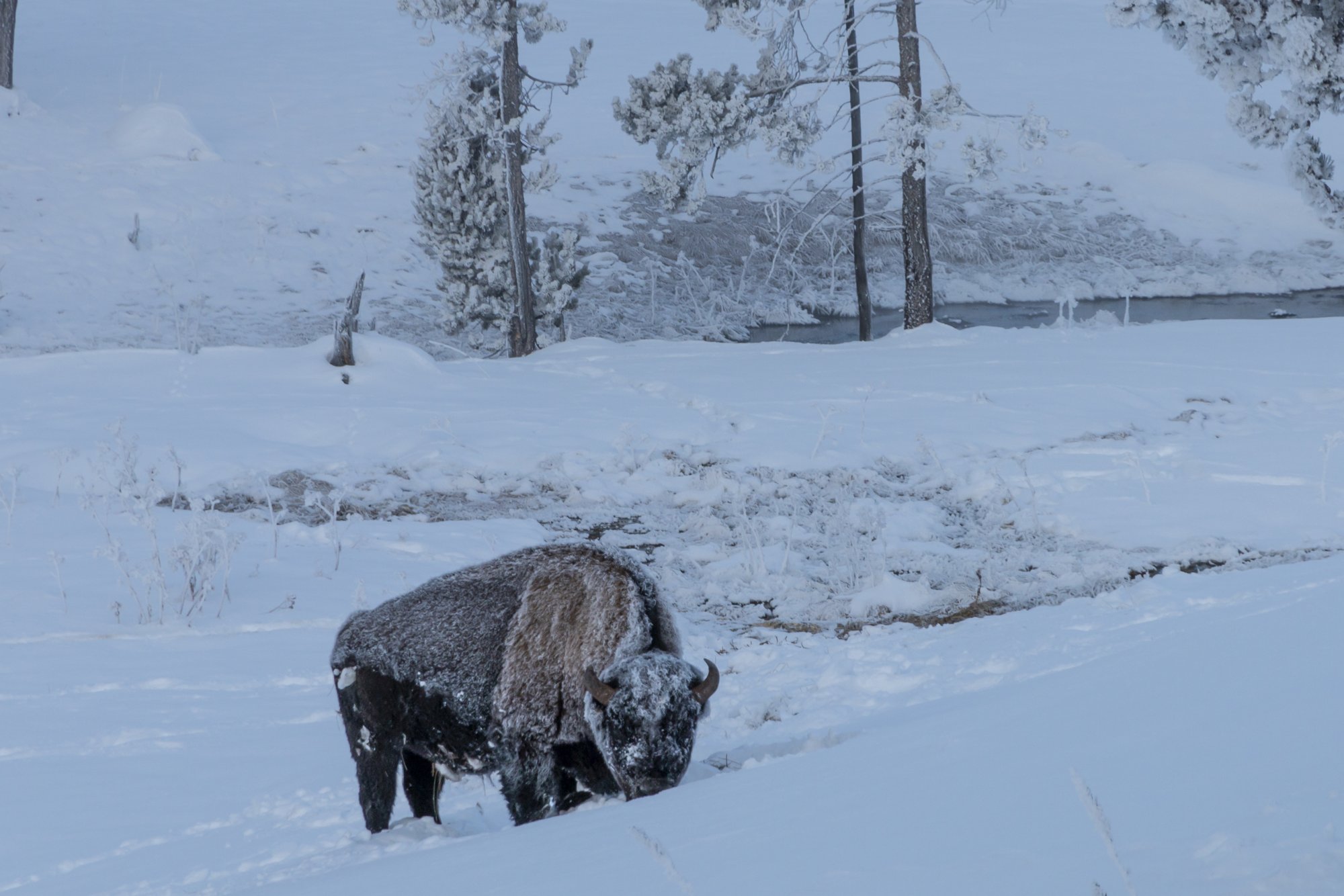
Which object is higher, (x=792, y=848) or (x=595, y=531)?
(x=792, y=848)

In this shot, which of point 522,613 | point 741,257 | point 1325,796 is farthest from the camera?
point 741,257

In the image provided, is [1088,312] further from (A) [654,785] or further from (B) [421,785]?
(A) [654,785]

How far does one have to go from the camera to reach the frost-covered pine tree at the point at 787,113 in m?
16.6

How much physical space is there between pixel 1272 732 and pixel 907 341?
14737 mm

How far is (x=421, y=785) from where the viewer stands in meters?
4.70

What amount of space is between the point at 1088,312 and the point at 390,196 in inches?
647

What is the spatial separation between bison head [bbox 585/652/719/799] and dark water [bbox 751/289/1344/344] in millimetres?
20050

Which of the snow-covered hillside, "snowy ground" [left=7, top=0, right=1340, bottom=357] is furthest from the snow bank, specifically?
the snow-covered hillside

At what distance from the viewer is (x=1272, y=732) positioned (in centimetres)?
265

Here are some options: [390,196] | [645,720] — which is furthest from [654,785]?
[390,196]

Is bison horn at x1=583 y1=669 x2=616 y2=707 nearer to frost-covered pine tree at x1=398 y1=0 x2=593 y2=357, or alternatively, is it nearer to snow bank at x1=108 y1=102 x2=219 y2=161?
frost-covered pine tree at x1=398 y1=0 x2=593 y2=357

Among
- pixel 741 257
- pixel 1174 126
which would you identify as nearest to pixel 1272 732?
pixel 741 257

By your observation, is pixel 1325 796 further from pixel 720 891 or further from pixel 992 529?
pixel 992 529

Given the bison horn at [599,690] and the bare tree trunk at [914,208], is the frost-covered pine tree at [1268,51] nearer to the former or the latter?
the bison horn at [599,690]
